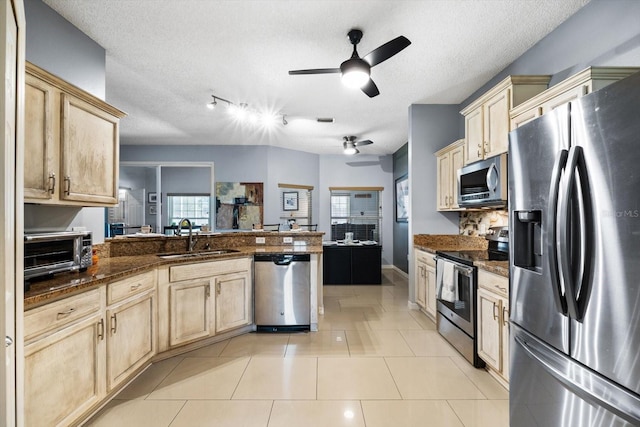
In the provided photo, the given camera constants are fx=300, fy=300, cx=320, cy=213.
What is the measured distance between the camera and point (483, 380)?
2.35 m

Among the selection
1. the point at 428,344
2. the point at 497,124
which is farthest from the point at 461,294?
the point at 497,124

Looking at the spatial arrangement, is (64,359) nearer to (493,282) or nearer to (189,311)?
(189,311)

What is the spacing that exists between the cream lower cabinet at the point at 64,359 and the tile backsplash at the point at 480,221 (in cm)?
371

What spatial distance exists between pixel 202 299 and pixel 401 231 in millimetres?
4846

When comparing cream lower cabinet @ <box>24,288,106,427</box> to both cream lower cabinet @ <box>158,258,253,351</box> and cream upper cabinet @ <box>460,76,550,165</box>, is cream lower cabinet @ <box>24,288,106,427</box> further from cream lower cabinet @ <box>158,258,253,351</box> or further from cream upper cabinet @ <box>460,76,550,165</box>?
cream upper cabinet @ <box>460,76,550,165</box>

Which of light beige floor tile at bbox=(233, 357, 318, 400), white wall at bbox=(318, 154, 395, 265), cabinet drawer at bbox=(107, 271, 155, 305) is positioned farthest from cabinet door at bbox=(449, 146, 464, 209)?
white wall at bbox=(318, 154, 395, 265)

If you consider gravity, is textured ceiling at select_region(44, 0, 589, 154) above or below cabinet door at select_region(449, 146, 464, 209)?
above

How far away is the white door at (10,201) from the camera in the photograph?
0.89m

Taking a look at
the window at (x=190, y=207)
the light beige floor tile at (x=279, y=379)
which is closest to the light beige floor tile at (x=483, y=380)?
the light beige floor tile at (x=279, y=379)

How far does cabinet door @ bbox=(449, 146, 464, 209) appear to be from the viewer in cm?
357

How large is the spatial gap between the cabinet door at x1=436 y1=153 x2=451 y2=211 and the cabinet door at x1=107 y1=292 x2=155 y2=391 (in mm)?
3429

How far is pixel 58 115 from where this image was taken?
1.93 meters

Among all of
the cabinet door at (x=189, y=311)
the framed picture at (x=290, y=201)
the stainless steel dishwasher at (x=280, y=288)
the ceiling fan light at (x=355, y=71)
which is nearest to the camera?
the ceiling fan light at (x=355, y=71)

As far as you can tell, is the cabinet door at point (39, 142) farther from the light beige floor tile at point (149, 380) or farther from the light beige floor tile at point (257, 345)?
the light beige floor tile at point (257, 345)
